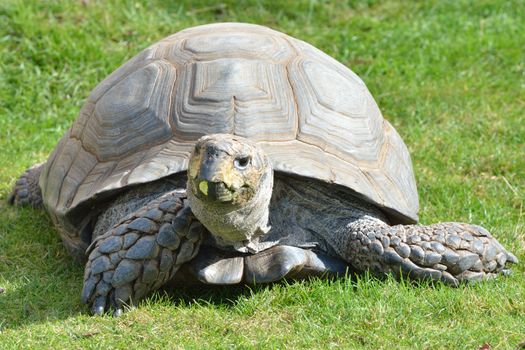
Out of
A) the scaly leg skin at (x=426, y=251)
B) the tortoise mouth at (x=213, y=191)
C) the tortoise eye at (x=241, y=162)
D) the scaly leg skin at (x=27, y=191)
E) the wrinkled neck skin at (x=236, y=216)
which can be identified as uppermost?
the tortoise eye at (x=241, y=162)

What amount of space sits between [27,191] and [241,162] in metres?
2.37

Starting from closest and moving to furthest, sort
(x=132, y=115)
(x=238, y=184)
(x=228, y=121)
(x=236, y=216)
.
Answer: (x=238, y=184)
(x=236, y=216)
(x=228, y=121)
(x=132, y=115)

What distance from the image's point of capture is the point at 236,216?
4.01 m

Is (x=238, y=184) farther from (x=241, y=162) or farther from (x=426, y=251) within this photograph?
(x=426, y=251)

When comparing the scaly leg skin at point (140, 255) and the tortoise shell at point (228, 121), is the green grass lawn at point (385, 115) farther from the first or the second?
the tortoise shell at point (228, 121)

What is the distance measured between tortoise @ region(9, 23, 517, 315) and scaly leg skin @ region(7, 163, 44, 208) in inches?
26.9

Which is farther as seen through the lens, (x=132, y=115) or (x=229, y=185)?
(x=132, y=115)

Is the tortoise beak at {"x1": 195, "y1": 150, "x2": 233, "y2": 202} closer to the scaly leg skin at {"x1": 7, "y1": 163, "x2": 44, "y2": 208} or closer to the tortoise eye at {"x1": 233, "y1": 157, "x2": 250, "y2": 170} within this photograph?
the tortoise eye at {"x1": 233, "y1": 157, "x2": 250, "y2": 170}

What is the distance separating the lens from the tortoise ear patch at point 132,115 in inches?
180

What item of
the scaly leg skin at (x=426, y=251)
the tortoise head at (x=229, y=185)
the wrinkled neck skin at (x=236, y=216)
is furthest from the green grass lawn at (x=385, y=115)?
the tortoise head at (x=229, y=185)

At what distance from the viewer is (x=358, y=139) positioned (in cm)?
473

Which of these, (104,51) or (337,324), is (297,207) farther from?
(104,51)

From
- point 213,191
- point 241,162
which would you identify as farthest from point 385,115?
point 213,191

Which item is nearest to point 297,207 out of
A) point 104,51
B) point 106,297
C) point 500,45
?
point 106,297
